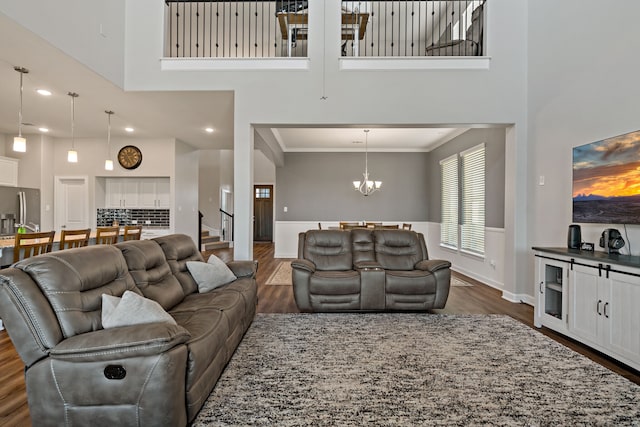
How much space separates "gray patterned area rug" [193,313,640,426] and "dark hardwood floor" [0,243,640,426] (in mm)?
189

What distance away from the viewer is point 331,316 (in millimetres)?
3723

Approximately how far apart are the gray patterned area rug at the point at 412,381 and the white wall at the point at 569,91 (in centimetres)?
137

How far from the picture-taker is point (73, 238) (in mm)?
4191

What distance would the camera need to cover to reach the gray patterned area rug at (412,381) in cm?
187

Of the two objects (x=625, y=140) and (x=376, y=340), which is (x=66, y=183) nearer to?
(x=376, y=340)

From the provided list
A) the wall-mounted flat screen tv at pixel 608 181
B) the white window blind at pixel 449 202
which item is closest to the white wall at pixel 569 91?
the wall-mounted flat screen tv at pixel 608 181

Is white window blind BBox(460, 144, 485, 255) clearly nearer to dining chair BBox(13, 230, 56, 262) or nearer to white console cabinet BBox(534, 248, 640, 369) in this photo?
white console cabinet BBox(534, 248, 640, 369)

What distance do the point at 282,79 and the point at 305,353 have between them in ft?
11.2

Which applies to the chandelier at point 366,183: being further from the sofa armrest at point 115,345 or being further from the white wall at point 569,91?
the sofa armrest at point 115,345

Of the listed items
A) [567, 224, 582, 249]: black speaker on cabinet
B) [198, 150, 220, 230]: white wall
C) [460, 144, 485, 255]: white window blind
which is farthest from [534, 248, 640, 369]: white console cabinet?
[198, 150, 220, 230]: white wall

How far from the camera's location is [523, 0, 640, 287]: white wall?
9.78 ft

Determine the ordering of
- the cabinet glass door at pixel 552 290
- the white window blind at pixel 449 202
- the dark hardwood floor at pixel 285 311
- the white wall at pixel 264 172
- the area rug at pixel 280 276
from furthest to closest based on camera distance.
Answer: the white wall at pixel 264 172 < the white window blind at pixel 449 202 < the area rug at pixel 280 276 < the cabinet glass door at pixel 552 290 < the dark hardwood floor at pixel 285 311

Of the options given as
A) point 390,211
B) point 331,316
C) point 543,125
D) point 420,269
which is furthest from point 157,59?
point 390,211

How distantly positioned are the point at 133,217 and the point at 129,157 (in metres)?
1.39
